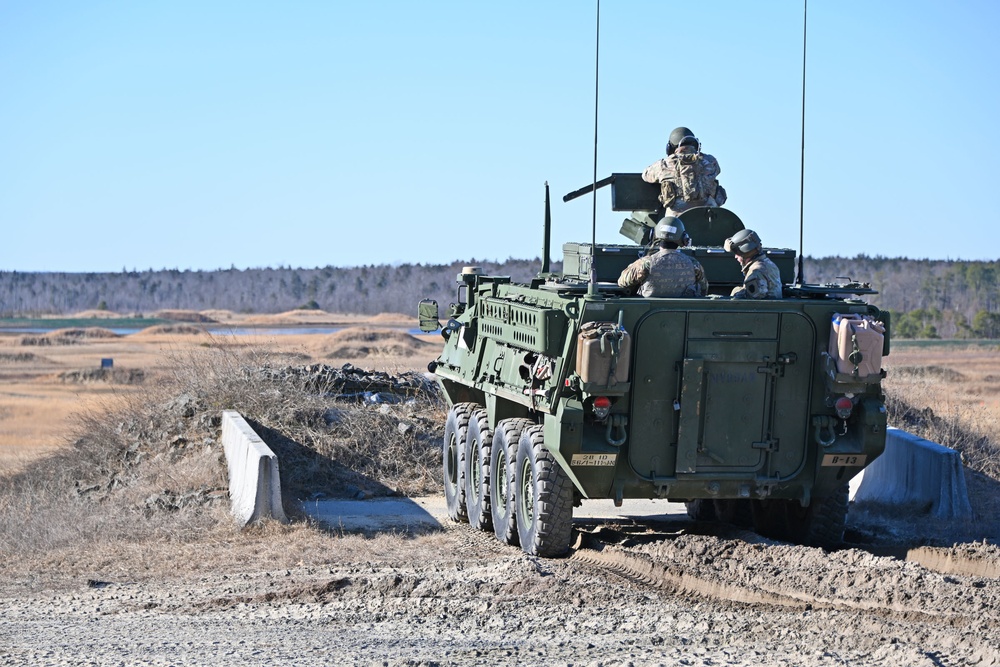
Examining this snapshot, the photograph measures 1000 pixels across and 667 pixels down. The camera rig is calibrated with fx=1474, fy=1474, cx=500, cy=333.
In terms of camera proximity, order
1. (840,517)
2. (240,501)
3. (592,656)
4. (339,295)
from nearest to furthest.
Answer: (592,656) < (840,517) < (240,501) < (339,295)

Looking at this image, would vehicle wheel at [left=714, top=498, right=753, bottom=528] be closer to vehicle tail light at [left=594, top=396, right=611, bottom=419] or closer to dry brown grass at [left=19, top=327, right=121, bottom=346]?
vehicle tail light at [left=594, top=396, right=611, bottom=419]

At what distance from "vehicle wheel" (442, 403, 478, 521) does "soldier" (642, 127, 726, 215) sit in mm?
2793

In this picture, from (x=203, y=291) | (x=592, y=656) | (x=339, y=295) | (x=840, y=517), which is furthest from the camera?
(x=203, y=291)

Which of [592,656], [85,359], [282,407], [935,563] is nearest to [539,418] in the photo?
[935,563]

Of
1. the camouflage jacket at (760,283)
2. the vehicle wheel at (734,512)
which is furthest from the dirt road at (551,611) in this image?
the camouflage jacket at (760,283)

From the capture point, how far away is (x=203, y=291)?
95938 mm

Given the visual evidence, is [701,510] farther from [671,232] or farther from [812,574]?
[812,574]

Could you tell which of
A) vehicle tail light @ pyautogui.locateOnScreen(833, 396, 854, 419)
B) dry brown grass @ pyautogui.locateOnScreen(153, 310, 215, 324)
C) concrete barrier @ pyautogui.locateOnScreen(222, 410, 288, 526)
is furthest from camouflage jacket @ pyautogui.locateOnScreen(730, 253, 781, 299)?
dry brown grass @ pyautogui.locateOnScreen(153, 310, 215, 324)

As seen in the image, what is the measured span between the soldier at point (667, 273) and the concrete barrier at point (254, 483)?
3655mm

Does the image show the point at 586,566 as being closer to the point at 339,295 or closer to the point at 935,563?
the point at 935,563

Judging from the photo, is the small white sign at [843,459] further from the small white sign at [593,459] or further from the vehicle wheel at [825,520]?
the small white sign at [593,459]

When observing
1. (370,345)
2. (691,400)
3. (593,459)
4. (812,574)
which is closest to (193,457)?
(593,459)

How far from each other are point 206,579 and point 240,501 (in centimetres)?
280

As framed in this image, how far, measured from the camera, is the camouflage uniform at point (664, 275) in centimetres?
1116
